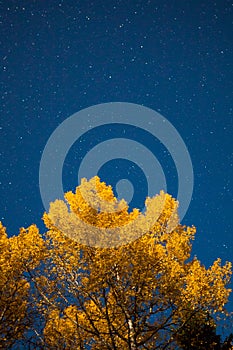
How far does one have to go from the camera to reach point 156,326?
9.45 m

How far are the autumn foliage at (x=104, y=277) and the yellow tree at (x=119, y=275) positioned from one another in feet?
0.09

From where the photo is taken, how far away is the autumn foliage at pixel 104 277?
850cm

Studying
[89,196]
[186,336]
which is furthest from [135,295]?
[186,336]

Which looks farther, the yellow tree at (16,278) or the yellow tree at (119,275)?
the yellow tree at (16,278)

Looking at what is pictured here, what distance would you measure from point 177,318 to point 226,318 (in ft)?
4.27

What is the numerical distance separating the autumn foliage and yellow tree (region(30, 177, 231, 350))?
26 mm

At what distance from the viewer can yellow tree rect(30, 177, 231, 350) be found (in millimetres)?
8477

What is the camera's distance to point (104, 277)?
8.38 metres

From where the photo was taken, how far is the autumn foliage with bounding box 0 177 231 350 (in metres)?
8.50

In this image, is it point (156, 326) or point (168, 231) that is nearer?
point (156, 326)

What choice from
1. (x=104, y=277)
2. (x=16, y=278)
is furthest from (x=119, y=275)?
(x=16, y=278)

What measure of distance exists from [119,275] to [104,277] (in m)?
0.81

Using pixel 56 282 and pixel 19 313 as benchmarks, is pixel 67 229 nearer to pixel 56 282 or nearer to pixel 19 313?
pixel 56 282

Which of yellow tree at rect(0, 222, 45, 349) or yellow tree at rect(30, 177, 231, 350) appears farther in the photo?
yellow tree at rect(0, 222, 45, 349)
